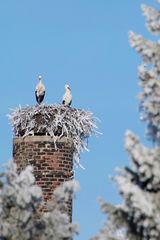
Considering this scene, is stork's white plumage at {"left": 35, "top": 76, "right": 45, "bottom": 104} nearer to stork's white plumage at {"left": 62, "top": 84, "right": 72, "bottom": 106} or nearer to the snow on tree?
stork's white plumage at {"left": 62, "top": 84, "right": 72, "bottom": 106}

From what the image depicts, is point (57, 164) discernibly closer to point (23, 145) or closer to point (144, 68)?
point (23, 145)

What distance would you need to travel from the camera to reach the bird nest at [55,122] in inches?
1059

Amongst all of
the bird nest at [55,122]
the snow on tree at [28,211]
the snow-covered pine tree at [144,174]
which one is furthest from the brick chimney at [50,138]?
the snow-covered pine tree at [144,174]

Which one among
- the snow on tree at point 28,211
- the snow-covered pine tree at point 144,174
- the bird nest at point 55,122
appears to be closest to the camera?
the snow-covered pine tree at point 144,174

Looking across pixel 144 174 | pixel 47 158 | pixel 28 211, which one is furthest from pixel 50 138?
pixel 144 174

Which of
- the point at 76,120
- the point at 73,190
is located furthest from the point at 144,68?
the point at 76,120

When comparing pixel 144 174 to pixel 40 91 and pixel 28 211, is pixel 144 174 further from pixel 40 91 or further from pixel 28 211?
pixel 40 91

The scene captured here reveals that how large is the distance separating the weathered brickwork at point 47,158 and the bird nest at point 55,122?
168mm

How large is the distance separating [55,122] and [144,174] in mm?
15547

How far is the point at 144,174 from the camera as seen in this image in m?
11.6

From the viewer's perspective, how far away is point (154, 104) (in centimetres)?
1205

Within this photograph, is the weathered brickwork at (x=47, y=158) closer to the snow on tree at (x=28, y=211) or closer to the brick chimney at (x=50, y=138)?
the brick chimney at (x=50, y=138)

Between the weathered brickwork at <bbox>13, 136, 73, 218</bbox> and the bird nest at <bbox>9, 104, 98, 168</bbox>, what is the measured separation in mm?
168

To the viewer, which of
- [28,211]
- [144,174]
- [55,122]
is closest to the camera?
[144,174]
